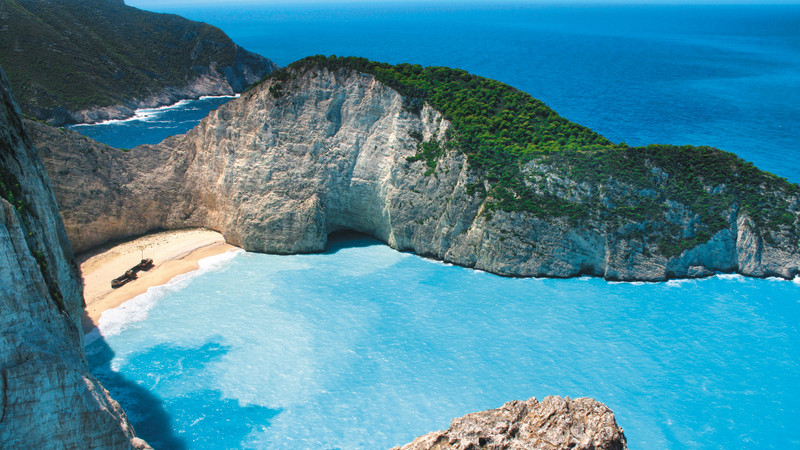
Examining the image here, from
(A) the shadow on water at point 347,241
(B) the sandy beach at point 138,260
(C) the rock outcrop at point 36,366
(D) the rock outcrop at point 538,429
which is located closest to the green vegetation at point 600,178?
(A) the shadow on water at point 347,241

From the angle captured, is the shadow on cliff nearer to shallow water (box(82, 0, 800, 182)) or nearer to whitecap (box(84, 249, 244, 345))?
whitecap (box(84, 249, 244, 345))

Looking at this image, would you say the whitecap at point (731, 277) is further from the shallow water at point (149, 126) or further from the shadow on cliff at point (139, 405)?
the shallow water at point (149, 126)

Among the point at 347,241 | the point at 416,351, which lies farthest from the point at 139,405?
the point at 347,241

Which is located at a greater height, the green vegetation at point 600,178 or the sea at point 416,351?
the green vegetation at point 600,178

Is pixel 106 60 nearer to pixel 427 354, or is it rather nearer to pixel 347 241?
pixel 347 241

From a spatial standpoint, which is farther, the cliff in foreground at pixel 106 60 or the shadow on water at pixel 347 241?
the cliff in foreground at pixel 106 60

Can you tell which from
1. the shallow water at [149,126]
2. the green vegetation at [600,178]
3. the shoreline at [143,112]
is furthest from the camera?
the shoreline at [143,112]
